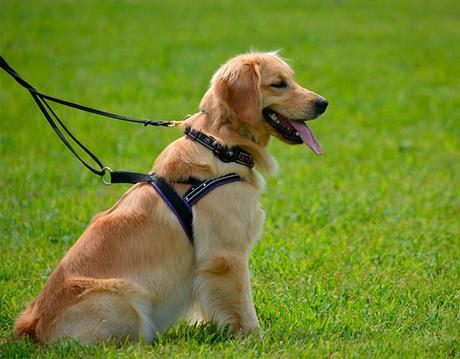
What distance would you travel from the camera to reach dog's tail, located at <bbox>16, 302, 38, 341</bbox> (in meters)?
4.71

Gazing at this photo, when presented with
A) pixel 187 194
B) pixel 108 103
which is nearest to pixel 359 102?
pixel 108 103

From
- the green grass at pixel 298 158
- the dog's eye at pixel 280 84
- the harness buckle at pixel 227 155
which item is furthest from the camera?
the green grass at pixel 298 158

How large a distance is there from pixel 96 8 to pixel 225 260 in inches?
740

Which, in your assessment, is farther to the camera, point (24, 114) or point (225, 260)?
point (24, 114)

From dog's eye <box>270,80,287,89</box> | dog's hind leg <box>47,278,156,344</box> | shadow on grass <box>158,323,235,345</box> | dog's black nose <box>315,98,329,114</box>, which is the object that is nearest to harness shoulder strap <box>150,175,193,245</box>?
dog's hind leg <box>47,278,156,344</box>

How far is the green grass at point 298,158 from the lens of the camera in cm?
527

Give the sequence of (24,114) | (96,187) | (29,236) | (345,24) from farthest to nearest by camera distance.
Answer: (345,24)
(24,114)
(96,187)
(29,236)

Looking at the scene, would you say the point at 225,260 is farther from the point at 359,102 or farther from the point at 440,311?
the point at 359,102

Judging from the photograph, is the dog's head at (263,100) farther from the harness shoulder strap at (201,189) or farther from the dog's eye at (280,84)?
the harness shoulder strap at (201,189)

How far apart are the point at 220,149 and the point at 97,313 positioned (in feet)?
4.09

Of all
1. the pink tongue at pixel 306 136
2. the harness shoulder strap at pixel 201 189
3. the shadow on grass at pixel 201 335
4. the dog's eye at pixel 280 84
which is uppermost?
the dog's eye at pixel 280 84

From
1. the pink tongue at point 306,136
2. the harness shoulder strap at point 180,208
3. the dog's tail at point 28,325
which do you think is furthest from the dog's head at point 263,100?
the dog's tail at point 28,325

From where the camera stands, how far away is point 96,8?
22.5 meters

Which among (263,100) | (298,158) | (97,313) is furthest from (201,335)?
(298,158)
